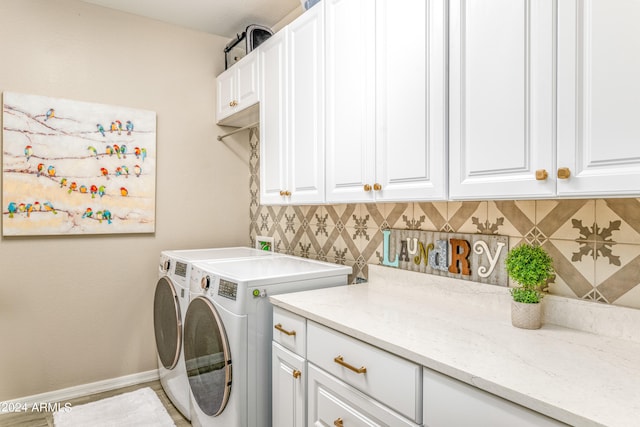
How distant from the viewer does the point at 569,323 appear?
48.8 inches

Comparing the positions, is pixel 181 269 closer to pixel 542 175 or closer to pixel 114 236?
pixel 114 236

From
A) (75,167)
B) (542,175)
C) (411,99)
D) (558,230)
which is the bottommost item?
(558,230)

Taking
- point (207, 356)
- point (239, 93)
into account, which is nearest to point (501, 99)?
point (207, 356)

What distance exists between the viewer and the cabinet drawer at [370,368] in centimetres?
→ 105

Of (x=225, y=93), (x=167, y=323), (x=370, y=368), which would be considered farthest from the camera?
(x=225, y=93)

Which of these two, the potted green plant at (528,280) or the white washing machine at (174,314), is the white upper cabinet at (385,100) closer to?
the potted green plant at (528,280)

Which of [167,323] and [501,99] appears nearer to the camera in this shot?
[501,99]

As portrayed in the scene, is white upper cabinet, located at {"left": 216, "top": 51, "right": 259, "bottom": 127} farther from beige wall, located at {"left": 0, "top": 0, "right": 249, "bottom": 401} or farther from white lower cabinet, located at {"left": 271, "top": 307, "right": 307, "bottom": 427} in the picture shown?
white lower cabinet, located at {"left": 271, "top": 307, "right": 307, "bottom": 427}

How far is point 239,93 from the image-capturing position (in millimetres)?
2623

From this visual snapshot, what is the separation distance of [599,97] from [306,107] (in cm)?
128

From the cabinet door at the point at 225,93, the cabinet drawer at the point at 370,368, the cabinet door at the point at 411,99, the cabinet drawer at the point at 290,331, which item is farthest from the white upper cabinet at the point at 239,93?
the cabinet drawer at the point at 370,368

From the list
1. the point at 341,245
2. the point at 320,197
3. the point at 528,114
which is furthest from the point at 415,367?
the point at 341,245

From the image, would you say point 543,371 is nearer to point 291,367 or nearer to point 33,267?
point 291,367

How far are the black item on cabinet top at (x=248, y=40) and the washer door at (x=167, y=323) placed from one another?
5.51ft
